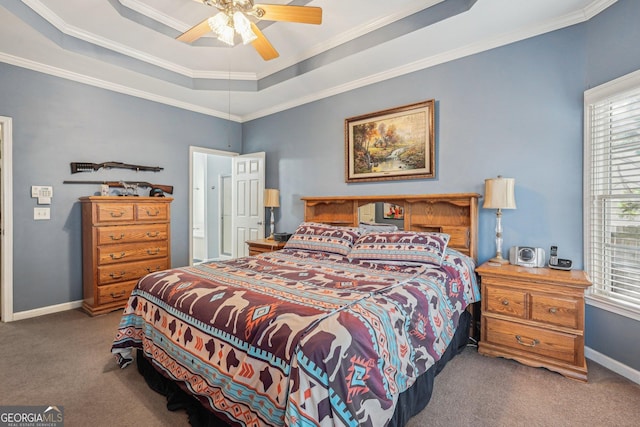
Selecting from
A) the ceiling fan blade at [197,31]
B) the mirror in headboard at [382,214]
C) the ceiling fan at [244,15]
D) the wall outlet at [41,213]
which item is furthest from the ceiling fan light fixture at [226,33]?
the wall outlet at [41,213]

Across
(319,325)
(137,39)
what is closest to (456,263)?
(319,325)

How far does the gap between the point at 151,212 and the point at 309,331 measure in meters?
3.31

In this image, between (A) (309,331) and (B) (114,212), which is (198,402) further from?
(B) (114,212)

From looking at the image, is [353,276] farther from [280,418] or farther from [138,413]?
[138,413]

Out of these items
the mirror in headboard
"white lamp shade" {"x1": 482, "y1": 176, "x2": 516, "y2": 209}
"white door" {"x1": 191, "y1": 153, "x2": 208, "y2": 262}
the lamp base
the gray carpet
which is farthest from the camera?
"white door" {"x1": 191, "y1": 153, "x2": 208, "y2": 262}

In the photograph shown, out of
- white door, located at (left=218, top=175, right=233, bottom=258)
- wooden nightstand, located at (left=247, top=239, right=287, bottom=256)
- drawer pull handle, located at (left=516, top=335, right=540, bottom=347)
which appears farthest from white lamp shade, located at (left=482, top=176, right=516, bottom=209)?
white door, located at (left=218, top=175, right=233, bottom=258)

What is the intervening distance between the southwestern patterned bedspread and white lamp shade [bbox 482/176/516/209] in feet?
2.31

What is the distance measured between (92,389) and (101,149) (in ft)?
9.50

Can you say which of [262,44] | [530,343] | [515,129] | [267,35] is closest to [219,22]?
[262,44]

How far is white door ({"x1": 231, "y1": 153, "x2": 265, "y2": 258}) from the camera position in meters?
4.71

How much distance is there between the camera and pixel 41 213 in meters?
3.31

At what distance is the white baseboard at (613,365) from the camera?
205 cm

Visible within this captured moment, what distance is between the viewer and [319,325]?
124cm

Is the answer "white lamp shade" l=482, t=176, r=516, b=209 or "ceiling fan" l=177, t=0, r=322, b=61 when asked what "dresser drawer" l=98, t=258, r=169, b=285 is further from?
"white lamp shade" l=482, t=176, r=516, b=209
